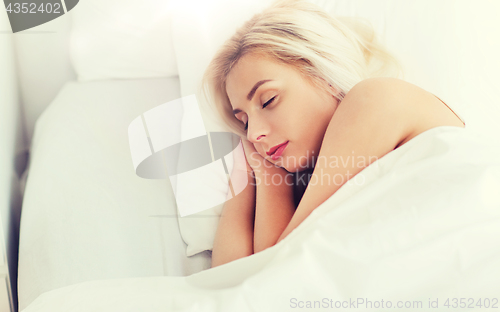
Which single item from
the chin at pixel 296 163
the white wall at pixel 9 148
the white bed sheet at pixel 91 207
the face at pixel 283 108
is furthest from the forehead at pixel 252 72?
the white wall at pixel 9 148

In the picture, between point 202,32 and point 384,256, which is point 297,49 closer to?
point 202,32

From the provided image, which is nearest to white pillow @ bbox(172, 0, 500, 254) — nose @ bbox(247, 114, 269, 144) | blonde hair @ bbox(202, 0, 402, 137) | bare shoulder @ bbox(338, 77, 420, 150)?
blonde hair @ bbox(202, 0, 402, 137)

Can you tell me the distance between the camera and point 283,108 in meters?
0.77

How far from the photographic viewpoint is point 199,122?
98 centimetres

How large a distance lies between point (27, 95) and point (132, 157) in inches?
14.2

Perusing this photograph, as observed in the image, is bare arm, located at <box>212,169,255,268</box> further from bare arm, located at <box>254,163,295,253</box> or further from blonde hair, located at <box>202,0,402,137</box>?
blonde hair, located at <box>202,0,402,137</box>

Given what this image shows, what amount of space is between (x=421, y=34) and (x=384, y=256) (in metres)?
0.84

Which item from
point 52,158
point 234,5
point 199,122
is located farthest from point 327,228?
point 234,5

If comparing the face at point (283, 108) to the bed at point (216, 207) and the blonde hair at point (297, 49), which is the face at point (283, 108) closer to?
the blonde hair at point (297, 49)

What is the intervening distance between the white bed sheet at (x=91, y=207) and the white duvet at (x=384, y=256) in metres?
0.11

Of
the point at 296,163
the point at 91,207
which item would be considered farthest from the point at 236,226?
the point at 91,207

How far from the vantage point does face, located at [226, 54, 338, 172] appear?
778mm

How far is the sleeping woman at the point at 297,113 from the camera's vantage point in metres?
0.63

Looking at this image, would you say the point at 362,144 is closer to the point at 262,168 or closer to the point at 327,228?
the point at 327,228
